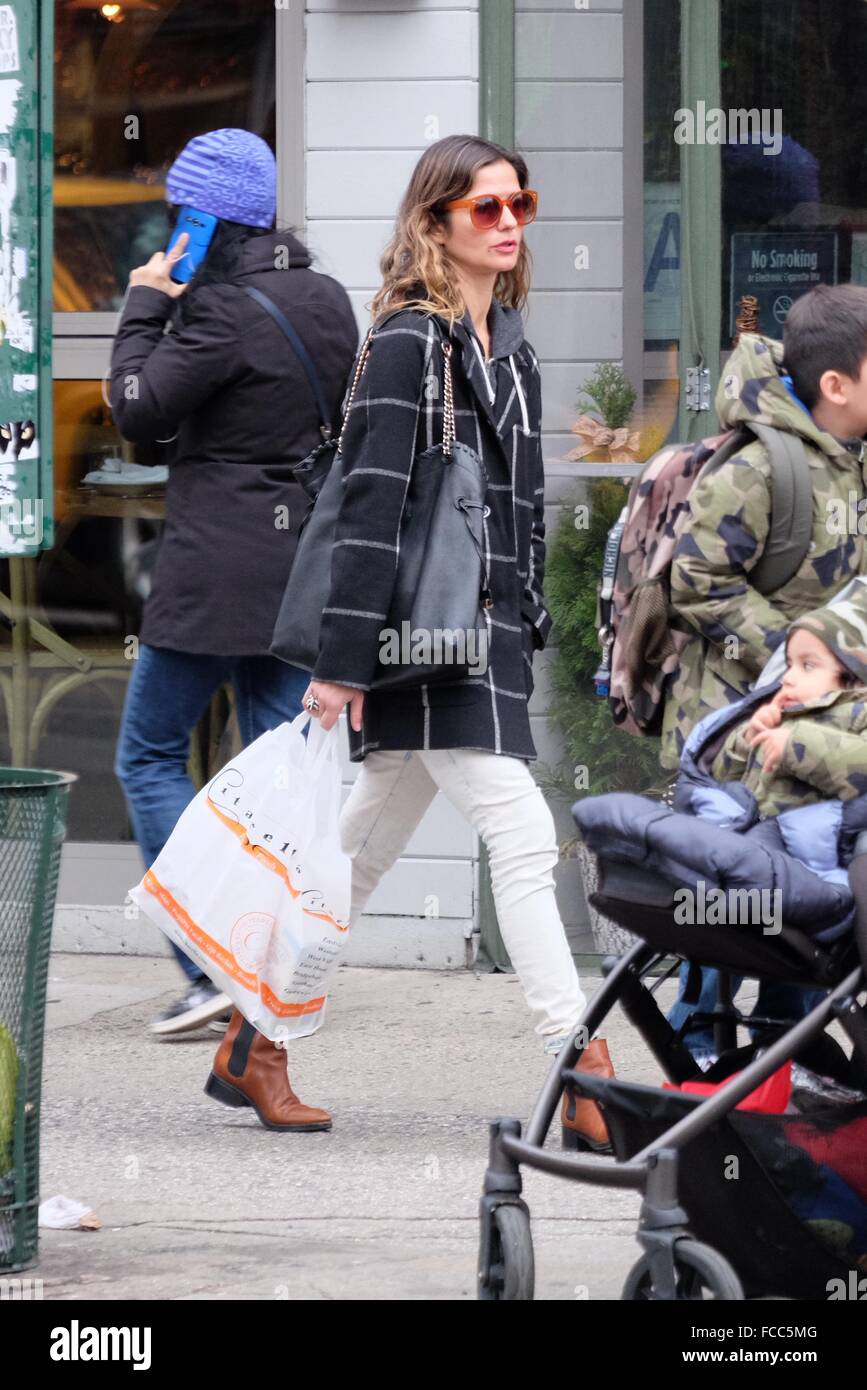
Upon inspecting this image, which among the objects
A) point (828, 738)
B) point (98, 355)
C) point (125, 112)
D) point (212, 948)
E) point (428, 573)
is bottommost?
point (212, 948)

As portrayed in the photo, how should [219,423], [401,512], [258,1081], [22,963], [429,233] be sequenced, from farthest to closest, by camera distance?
[219,423]
[258,1081]
[429,233]
[401,512]
[22,963]

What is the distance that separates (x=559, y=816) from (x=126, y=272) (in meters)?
2.26

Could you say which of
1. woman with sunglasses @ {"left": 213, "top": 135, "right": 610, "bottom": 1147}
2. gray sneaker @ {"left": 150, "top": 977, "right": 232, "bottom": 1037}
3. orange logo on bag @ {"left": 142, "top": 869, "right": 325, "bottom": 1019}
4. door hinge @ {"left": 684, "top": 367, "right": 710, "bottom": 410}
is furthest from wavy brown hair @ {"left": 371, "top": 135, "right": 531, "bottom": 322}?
gray sneaker @ {"left": 150, "top": 977, "right": 232, "bottom": 1037}

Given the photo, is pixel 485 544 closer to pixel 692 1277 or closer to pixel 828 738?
pixel 828 738

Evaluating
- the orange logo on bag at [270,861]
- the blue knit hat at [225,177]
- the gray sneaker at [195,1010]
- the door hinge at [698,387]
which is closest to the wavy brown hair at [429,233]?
the blue knit hat at [225,177]

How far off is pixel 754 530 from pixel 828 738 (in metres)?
1.00

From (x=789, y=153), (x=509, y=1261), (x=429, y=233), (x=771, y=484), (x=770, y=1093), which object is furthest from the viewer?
(x=789, y=153)

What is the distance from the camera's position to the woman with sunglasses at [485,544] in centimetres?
463

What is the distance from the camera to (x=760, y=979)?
3.54 metres

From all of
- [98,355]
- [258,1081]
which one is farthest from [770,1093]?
[98,355]

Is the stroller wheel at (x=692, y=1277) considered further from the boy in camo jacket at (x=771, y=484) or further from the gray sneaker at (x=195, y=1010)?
the gray sneaker at (x=195, y=1010)

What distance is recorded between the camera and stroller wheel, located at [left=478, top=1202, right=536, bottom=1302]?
3486 millimetres

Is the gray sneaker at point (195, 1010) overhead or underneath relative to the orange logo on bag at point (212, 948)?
underneath

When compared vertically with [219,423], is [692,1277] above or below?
below
